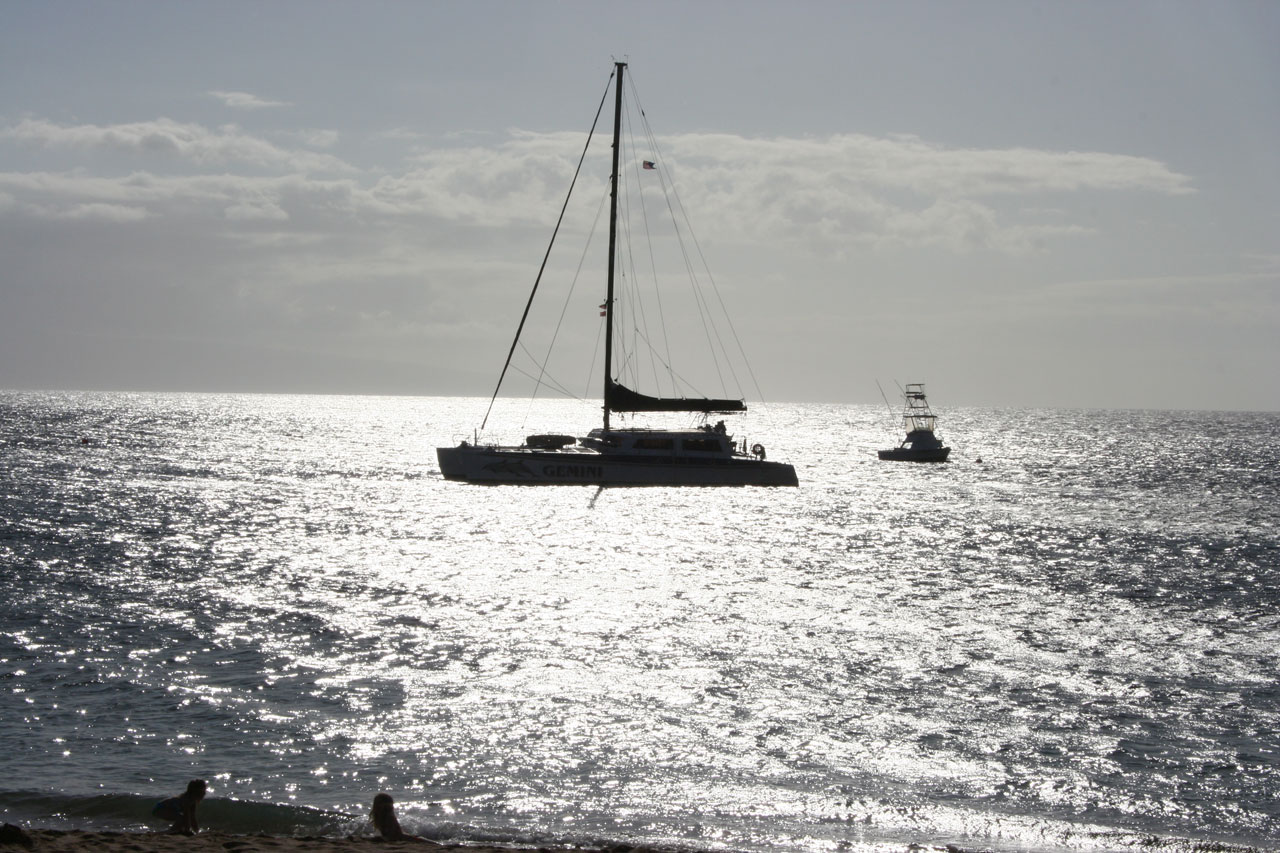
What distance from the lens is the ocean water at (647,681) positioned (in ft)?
66.9

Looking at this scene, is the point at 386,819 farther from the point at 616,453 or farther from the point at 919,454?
the point at 919,454

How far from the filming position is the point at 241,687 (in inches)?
1062

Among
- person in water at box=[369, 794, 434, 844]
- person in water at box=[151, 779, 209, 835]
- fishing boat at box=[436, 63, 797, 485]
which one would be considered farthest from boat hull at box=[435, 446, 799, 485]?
person in water at box=[151, 779, 209, 835]

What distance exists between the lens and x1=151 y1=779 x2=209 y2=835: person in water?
18.0 meters

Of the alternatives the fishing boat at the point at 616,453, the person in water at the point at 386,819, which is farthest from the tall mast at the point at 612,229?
the person in water at the point at 386,819

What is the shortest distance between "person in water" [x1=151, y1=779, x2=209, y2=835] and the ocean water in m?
1.53

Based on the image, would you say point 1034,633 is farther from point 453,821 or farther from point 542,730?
point 453,821

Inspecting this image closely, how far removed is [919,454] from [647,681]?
4298 inches

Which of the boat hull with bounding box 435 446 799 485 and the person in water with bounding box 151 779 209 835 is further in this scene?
the boat hull with bounding box 435 446 799 485

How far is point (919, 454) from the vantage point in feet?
435

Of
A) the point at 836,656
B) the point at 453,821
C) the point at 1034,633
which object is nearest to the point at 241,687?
the point at 453,821

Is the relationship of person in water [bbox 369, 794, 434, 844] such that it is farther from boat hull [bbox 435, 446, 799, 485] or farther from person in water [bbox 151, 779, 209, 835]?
boat hull [bbox 435, 446, 799, 485]

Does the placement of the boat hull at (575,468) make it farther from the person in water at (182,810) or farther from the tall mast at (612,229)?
the person in water at (182,810)

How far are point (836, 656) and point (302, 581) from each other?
21199 mm
